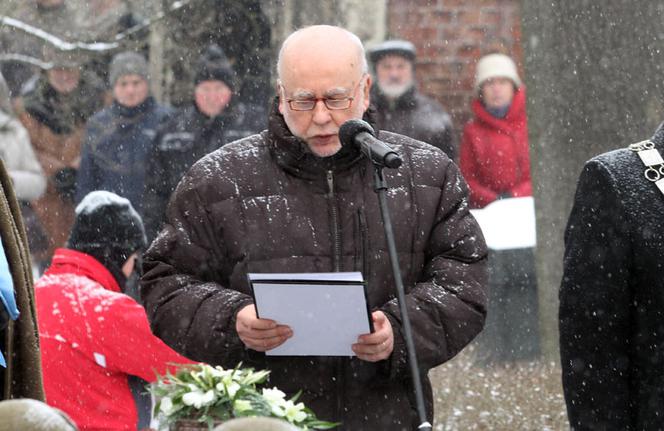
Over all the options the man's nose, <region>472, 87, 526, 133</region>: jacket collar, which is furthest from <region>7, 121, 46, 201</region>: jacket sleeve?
the man's nose

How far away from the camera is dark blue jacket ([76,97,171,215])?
34.6 ft

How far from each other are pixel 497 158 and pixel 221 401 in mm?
7201

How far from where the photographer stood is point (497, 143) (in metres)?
10.7

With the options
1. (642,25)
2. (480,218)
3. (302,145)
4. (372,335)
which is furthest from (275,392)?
A: (480,218)

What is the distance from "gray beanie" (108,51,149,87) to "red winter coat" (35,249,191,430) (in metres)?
4.86

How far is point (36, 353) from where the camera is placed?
455 cm

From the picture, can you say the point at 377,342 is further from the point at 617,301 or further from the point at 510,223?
the point at 510,223

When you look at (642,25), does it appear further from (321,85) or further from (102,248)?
(321,85)

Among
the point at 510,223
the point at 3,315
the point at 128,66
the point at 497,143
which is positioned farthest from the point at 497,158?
the point at 3,315

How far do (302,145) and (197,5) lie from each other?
24.1ft

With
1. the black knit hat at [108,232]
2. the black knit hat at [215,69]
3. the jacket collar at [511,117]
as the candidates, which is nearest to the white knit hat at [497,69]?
the jacket collar at [511,117]

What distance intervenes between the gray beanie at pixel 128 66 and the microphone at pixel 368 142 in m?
6.57

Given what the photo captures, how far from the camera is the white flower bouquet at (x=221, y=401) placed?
11.5 feet

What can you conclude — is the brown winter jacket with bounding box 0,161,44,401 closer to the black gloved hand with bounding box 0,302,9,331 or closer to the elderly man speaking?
the elderly man speaking
